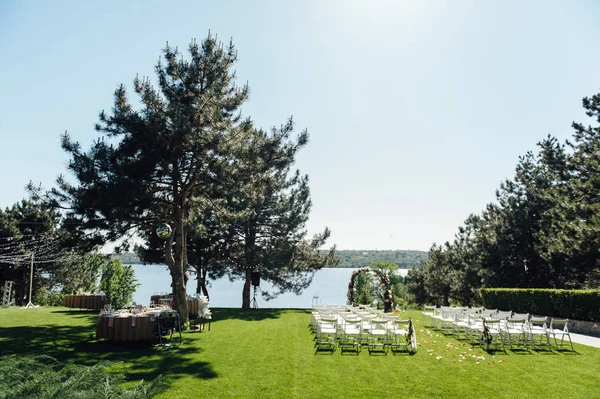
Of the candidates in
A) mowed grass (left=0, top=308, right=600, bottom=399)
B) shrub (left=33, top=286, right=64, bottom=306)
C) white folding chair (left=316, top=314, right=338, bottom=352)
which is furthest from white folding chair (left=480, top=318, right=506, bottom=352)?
shrub (left=33, top=286, right=64, bottom=306)

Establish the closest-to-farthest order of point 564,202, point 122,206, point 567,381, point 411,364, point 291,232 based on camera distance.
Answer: point 567,381 < point 411,364 < point 122,206 < point 564,202 < point 291,232

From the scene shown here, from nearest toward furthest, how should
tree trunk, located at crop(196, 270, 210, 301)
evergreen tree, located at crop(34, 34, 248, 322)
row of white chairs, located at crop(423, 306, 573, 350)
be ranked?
row of white chairs, located at crop(423, 306, 573, 350)
evergreen tree, located at crop(34, 34, 248, 322)
tree trunk, located at crop(196, 270, 210, 301)

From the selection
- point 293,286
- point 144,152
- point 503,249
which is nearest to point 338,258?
point 293,286

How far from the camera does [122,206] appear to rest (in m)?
11.1

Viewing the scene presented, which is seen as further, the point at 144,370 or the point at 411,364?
the point at 411,364

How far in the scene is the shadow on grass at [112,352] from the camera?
6.89 m

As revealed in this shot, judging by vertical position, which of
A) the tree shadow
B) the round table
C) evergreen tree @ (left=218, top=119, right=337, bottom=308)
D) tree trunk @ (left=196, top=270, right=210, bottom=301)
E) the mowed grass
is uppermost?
evergreen tree @ (left=218, top=119, right=337, bottom=308)

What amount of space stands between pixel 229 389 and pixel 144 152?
7.76 meters

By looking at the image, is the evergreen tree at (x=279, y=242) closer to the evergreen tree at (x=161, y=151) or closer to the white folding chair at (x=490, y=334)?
the evergreen tree at (x=161, y=151)

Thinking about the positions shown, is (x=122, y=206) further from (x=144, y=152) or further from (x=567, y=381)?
(x=567, y=381)

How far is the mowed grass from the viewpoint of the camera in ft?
19.9

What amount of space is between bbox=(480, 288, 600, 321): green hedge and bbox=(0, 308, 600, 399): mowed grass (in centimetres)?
345

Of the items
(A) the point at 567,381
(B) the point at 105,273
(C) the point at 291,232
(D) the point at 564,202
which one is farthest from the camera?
(B) the point at 105,273

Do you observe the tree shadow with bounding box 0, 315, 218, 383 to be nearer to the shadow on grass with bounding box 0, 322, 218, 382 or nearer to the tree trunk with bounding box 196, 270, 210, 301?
the shadow on grass with bounding box 0, 322, 218, 382
